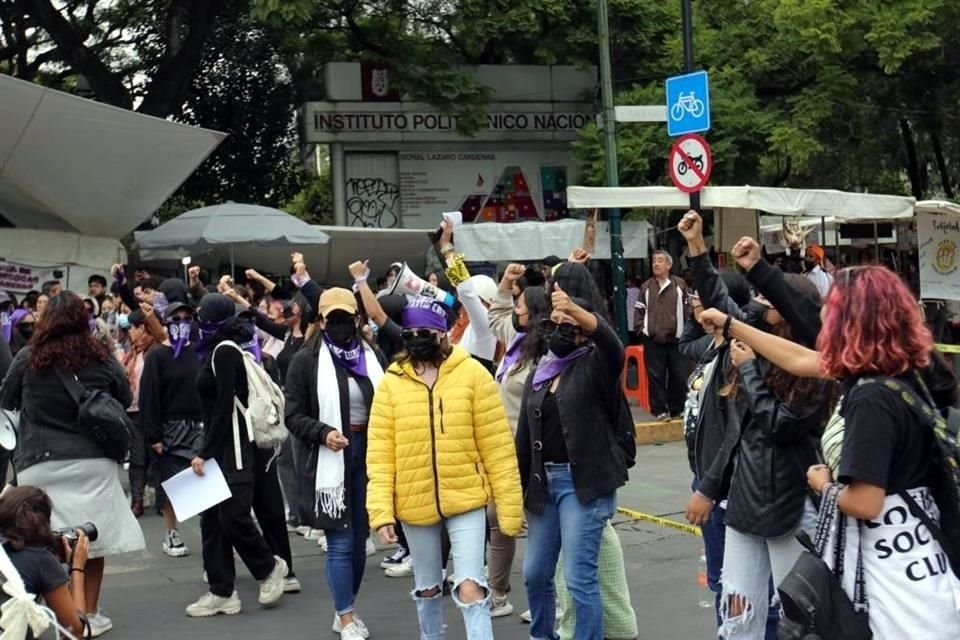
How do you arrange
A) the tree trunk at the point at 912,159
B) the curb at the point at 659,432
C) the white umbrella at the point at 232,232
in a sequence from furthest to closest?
1. the tree trunk at the point at 912,159
2. the white umbrella at the point at 232,232
3. the curb at the point at 659,432

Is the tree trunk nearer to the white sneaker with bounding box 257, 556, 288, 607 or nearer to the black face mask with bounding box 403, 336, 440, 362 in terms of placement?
the white sneaker with bounding box 257, 556, 288, 607

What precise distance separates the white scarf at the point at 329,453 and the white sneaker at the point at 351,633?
2.04 feet

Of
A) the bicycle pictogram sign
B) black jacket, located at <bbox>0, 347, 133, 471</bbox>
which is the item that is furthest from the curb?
black jacket, located at <bbox>0, 347, 133, 471</bbox>

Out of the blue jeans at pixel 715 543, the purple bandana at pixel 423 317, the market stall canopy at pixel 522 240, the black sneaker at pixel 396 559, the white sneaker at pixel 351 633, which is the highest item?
the market stall canopy at pixel 522 240

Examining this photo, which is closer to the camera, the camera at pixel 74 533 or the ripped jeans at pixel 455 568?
the ripped jeans at pixel 455 568

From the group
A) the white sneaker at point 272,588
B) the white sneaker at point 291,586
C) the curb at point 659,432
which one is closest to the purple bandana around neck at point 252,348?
the white sneaker at point 272,588

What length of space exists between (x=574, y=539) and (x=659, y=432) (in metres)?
7.80

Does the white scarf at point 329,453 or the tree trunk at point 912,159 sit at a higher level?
the tree trunk at point 912,159

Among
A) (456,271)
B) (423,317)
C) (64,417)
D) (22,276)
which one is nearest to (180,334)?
(64,417)

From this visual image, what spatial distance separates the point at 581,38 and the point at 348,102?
4.20m

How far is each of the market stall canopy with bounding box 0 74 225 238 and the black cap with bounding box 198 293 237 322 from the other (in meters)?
8.97

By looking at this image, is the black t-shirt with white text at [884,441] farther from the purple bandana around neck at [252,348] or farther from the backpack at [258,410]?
the purple bandana around neck at [252,348]

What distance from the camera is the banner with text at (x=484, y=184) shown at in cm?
2327

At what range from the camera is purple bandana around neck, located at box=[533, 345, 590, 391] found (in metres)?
5.68
